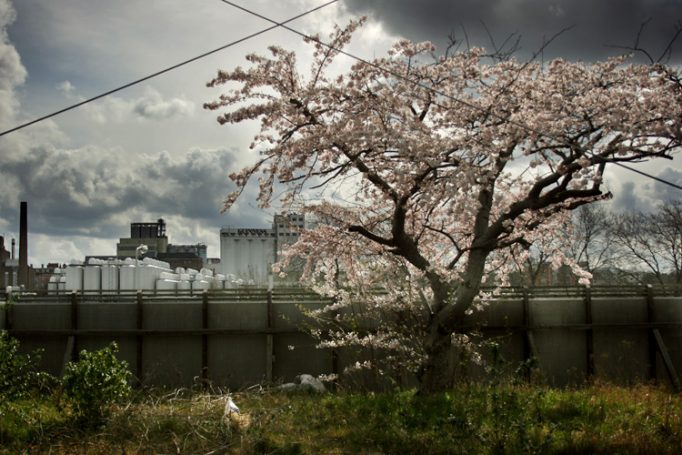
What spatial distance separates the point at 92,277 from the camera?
26.1 m

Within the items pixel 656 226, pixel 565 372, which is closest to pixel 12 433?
pixel 565 372

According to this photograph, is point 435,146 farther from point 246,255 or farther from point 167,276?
point 246,255

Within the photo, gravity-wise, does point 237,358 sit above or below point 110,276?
below

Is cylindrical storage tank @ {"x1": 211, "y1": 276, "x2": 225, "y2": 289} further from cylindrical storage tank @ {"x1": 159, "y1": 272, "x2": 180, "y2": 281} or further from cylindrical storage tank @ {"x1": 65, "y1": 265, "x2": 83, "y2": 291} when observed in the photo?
cylindrical storage tank @ {"x1": 65, "y1": 265, "x2": 83, "y2": 291}

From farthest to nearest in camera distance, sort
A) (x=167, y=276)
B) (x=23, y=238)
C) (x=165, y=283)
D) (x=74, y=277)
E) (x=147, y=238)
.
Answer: (x=147, y=238), (x=23, y=238), (x=167, y=276), (x=165, y=283), (x=74, y=277)

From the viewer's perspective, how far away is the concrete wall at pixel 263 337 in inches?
631

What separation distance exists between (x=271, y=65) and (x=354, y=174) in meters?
2.18

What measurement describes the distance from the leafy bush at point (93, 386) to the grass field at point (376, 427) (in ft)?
0.56

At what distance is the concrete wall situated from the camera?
16.0m

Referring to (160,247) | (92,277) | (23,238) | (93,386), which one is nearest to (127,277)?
(92,277)

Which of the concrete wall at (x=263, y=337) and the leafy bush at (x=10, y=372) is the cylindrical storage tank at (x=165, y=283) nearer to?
the concrete wall at (x=263, y=337)

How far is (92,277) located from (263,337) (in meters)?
12.8

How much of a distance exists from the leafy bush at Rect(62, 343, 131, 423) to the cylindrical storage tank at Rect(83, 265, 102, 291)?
17789mm

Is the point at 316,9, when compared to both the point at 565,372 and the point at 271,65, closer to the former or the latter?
the point at 271,65
